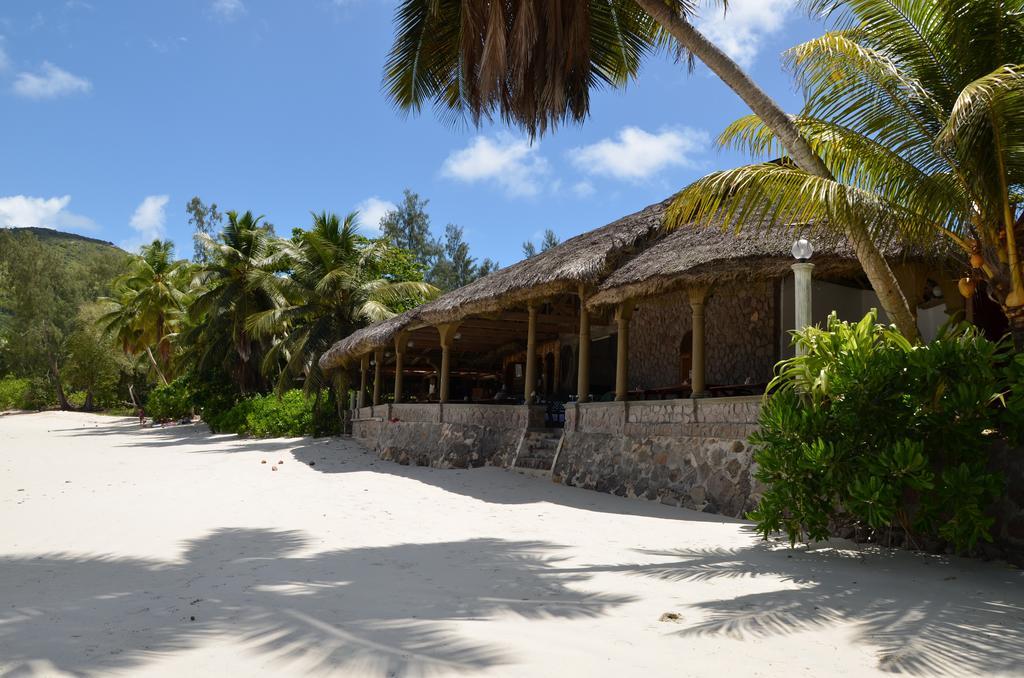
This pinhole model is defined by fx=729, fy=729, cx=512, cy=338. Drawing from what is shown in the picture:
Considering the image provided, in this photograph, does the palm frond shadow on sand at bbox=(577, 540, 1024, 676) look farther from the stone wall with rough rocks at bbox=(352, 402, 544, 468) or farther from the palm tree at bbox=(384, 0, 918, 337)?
the stone wall with rough rocks at bbox=(352, 402, 544, 468)

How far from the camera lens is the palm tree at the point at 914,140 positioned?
6098 millimetres

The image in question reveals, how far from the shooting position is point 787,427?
593 centimetres

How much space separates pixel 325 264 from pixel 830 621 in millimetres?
20630

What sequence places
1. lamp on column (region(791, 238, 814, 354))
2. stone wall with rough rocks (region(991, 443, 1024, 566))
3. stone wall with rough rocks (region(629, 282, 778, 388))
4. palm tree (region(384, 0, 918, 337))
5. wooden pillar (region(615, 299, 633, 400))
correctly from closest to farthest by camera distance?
1. stone wall with rough rocks (region(991, 443, 1024, 566))
2. lamp on column (region(791, 238, 814, 354))
3. palm tree (region(384, 0, 918, 337))
4. wooden pillar (region(615, 299, 633, 400))
5. stone wall with rough rocks (region(629, 282, 778, 388))

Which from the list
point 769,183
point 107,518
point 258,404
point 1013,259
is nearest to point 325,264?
point 258,404

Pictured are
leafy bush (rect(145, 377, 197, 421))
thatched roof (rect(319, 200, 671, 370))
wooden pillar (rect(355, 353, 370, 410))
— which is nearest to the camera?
thatched roof (rect(319, 200, 671, 370))

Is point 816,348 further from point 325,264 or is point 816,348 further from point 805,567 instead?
point 325,264

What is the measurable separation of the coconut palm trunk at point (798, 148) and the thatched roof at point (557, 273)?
13.7ft

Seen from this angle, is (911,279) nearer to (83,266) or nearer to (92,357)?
(92,357)

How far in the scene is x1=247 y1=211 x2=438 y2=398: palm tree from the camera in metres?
22.5

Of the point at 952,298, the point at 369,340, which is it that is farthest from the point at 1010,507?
the point at 369,340

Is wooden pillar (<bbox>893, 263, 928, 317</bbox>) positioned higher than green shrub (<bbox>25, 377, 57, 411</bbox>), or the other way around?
wooden pillar (<bbox>893, 263, 928, 317</bbox>)

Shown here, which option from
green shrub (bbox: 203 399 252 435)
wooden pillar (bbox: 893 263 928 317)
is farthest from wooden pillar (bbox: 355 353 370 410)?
wooden pillar (bbox: 893 263 928 317)

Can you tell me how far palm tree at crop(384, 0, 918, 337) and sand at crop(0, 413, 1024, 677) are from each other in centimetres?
471
